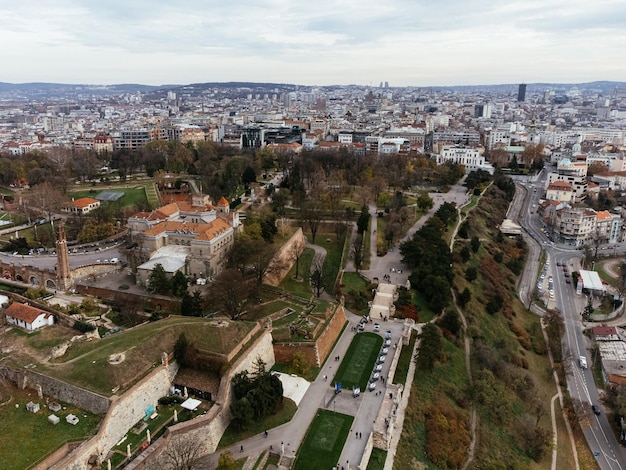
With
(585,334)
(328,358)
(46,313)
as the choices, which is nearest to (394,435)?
(328,358)

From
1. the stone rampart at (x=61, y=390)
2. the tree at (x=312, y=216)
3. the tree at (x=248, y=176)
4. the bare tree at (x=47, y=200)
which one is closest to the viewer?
the stone rampart at (x=61, y=390)

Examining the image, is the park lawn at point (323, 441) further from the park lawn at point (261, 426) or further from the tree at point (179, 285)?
the tree at point (179, 285)

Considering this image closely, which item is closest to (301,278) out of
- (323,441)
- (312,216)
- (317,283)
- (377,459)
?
(317,283)

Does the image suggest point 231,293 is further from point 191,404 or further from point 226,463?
point 226,463

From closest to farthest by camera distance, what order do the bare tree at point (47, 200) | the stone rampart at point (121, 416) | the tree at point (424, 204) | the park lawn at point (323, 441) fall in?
the stone rampart at point (121, 416) < the park lawn at point (323, 441) < the bare tree at point (47, 200) < the tree at point (424, 204)

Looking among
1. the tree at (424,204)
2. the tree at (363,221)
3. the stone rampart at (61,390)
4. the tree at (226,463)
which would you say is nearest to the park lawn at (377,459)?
the tree at (226,463)

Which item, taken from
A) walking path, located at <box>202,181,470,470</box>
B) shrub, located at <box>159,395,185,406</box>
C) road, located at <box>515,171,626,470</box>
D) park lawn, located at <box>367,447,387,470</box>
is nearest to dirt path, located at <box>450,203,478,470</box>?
walking path, located at <box>202,181,470,470</box>

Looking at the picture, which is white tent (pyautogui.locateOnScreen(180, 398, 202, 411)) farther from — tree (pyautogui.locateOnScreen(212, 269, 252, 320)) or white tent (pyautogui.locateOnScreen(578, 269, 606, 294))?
white tent (pyautogui.locateOnScreen(578, 269, 606, 294))
